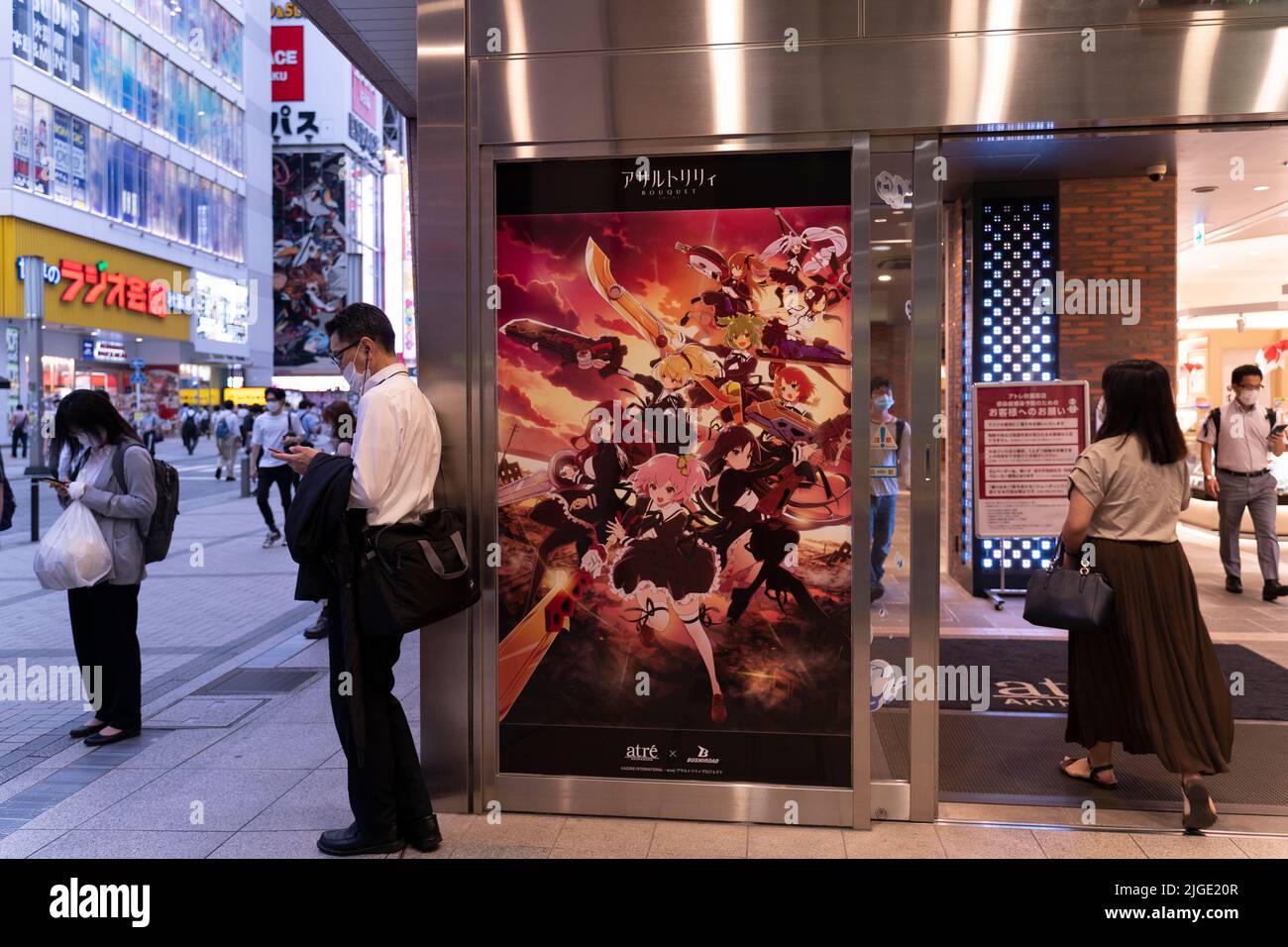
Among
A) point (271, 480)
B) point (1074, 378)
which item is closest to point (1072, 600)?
point (1074, 378)

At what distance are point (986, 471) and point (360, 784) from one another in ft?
17.4

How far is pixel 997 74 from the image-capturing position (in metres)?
3.82

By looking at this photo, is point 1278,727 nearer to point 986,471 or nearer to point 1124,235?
point 986,471

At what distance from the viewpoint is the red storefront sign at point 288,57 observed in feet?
187

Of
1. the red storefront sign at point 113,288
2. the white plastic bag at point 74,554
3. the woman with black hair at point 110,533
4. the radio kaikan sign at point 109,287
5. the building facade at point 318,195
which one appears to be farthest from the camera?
the building facade at point 318,195

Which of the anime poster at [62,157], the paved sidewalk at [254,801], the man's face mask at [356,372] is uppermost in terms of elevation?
the anime poster at [62,157]

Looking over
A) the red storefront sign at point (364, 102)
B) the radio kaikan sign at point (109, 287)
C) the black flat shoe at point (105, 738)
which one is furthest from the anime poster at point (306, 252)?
the black flat shoe at point (105, 738)

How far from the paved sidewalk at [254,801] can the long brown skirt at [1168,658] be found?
318 millimetres

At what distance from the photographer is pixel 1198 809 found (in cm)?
383

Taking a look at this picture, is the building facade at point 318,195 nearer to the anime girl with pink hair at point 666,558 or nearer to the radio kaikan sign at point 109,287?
the radio kaikan sign at point 109,287

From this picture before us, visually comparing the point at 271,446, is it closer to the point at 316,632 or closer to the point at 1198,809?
the point at 316,632

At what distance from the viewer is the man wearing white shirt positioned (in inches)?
142

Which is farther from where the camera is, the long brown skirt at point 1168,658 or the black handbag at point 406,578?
the long brown skirt at point 1168,658

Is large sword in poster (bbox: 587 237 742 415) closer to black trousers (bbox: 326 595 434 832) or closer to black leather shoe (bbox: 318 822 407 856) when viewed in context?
black trousers (bbox: 326 595 434 832)
